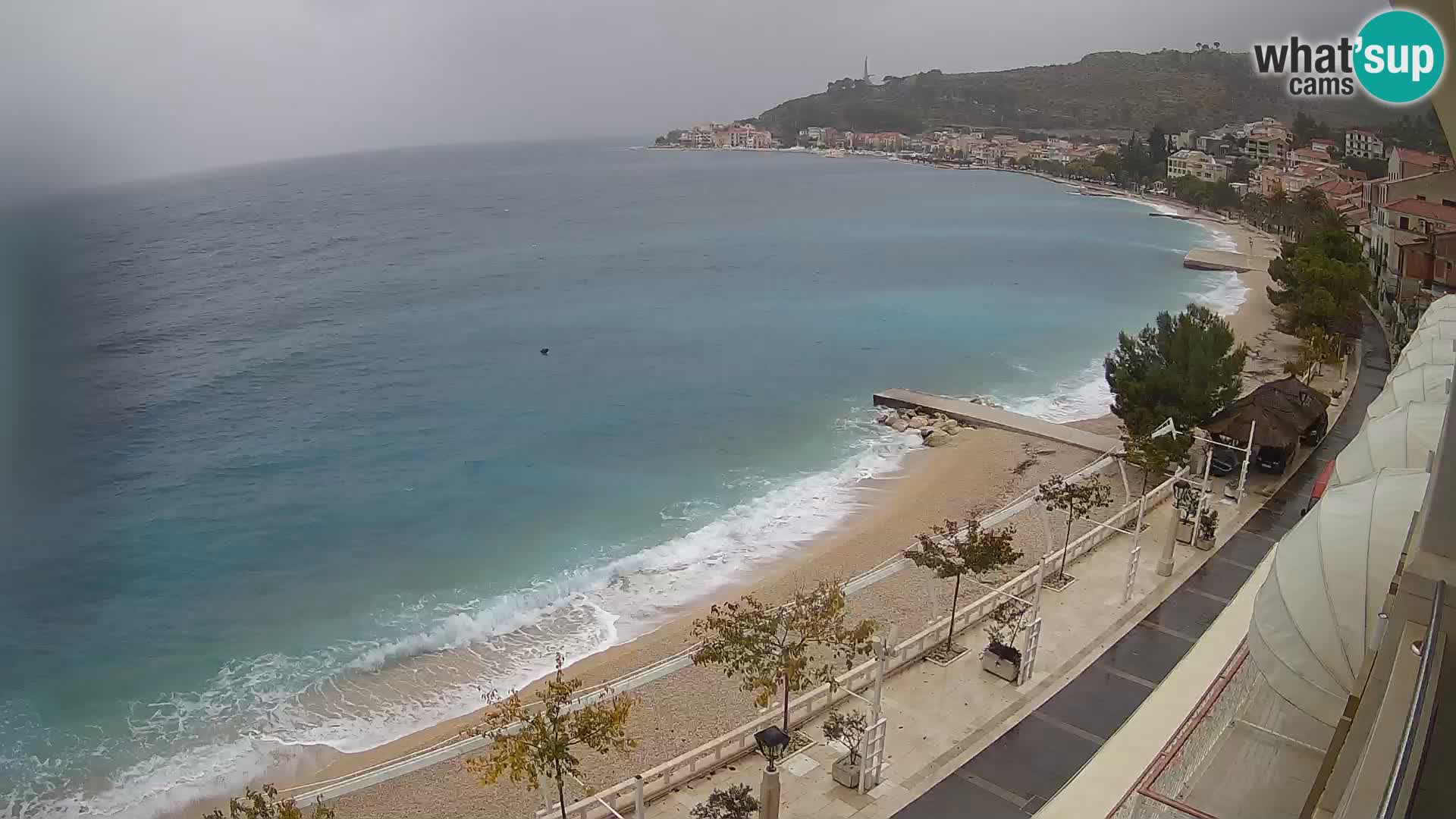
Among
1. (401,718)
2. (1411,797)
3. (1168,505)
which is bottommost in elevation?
(401,718)

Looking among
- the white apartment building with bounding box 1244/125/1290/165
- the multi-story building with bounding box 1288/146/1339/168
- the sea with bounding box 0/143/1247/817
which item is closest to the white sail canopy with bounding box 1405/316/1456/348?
the sea with bounding box 0/143/1247/817

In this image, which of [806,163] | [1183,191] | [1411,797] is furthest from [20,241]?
[806,163]

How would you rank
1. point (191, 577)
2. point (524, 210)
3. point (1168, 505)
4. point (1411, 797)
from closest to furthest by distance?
1. point (1411, 797)
2. point (1168, 505)
3. point (191, 577)
4. point (524, 210)

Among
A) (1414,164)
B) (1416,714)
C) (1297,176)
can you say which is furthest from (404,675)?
(1297,176)

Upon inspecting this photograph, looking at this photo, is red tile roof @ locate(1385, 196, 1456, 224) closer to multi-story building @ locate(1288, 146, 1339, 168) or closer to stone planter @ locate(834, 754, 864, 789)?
stone planter @ locate(834, 754, 864, 789)

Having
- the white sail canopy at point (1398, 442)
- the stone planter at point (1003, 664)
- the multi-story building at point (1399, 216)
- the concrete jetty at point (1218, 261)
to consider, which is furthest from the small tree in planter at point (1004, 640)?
the concrete jetty at point (1218, 261)

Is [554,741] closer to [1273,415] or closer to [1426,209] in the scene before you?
[1273,415]

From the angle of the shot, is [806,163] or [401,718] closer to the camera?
[401,718]

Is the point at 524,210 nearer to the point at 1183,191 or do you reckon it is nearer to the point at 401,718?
the point at 1183,191
